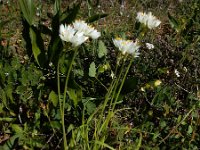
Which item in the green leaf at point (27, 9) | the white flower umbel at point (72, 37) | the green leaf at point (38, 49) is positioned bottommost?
the green leaf at point (38, 49)

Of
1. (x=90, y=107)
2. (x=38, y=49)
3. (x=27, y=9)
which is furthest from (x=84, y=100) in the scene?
(x=27, y=9)

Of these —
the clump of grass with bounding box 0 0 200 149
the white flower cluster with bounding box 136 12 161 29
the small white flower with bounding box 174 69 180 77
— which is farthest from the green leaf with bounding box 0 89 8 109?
the small white flower with bounding box 174 69 180 77

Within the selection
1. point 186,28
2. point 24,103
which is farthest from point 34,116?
point 186,28

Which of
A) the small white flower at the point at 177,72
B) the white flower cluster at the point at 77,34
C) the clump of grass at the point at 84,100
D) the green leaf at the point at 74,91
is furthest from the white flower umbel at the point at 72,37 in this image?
the small white flower at the point at 177,72

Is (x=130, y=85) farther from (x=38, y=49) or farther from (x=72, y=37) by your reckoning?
(x=72, y=37)

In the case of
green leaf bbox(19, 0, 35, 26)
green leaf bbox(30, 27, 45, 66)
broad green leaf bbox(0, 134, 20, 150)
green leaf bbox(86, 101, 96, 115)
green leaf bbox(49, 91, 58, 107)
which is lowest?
broad green leaf bbox(0, 134, 20, 150)

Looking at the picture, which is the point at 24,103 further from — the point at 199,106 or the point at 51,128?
the point at 199,106

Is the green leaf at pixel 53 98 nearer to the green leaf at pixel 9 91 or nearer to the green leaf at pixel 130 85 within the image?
the green leaf at pixel 9 91

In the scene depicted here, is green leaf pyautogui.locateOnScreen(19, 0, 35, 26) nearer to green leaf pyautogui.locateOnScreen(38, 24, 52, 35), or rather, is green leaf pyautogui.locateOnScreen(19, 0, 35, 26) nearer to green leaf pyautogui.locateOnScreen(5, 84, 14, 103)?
green leaf pyautogui.locateOnScreen(38, 24, 52, 35)

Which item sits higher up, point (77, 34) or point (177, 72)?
point (77, 34)

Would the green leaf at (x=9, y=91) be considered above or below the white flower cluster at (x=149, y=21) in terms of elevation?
below

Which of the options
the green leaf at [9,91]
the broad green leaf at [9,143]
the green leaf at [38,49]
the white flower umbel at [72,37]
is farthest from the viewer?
the green leaf at [38,49]
